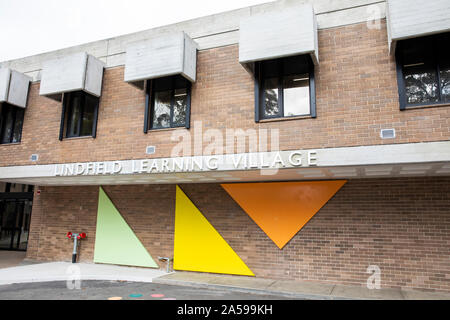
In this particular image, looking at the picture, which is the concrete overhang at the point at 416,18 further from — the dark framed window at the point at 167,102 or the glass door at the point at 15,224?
the glass door at the point at 15,224

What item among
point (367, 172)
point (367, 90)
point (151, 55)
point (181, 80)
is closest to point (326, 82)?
point (367, 90)

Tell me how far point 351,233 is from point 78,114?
9.27 metres

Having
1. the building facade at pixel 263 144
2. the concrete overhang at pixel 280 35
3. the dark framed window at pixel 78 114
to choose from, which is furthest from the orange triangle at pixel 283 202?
the dark framed window at pixel 78 114

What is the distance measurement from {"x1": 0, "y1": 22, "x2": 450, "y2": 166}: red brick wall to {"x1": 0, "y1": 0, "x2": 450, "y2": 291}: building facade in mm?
32

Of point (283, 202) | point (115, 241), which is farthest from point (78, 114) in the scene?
point (283, 202)

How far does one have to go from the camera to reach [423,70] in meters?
7.77

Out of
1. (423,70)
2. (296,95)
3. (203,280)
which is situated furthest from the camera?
(203,280)

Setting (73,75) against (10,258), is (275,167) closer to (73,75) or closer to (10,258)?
(73,75)

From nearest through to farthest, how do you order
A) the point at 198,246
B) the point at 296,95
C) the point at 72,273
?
the point at 296,95
the point at 72,273
the point at 198,246

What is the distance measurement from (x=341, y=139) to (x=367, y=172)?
1037 millimetres

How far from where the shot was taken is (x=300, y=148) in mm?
8188

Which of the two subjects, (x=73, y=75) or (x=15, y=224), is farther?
(x=15, y=224)

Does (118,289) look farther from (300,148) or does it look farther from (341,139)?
(341,139)

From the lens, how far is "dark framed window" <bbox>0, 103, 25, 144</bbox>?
1264 cm
